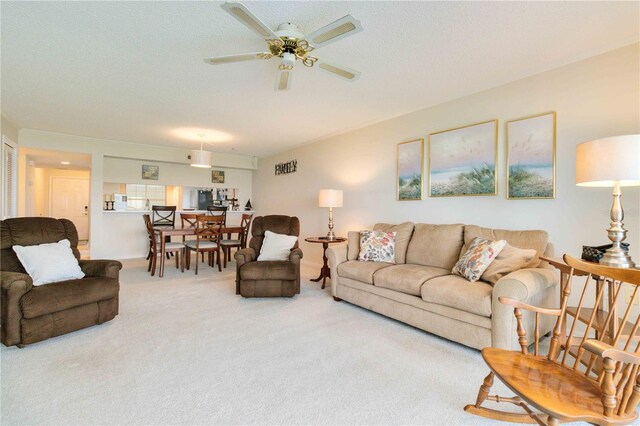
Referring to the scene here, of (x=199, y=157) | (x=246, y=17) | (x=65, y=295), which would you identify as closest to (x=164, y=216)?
(x=199, y=157)

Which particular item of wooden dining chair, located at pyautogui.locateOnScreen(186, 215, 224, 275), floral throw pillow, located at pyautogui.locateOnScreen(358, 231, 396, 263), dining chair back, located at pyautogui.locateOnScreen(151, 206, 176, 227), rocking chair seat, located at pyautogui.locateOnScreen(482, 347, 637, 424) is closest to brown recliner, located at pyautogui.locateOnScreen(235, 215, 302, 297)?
floral throw pillow, located at pyautogui.locateOnScreen(358, 231, 396, 263)

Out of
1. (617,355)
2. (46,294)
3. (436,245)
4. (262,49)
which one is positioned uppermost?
(262,49)

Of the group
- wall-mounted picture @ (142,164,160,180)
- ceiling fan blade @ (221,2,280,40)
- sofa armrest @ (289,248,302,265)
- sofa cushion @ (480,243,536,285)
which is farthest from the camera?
wall-mounted picture @ (142,164,160,180)

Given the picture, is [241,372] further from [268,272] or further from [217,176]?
[217,176]

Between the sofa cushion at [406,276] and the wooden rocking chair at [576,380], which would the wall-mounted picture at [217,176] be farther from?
the wooden rocking chair at [576,380]

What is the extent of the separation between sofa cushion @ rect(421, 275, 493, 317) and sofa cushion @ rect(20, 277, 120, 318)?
2.81m

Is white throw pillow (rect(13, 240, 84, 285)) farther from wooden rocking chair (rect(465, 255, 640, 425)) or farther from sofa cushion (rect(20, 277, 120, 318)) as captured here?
wooden rocking chair (rect(465, 255, 640, 425))

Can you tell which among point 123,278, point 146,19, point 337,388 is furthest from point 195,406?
point 123,278

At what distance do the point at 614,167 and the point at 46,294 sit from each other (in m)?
3.94

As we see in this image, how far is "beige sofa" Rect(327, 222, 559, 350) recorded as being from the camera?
7.07 ft

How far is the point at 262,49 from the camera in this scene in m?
2.44

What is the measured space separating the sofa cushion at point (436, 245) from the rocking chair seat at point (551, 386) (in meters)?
1.60

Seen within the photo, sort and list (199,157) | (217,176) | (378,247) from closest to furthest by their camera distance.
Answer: (378,247) < (199,157) < (217,176)

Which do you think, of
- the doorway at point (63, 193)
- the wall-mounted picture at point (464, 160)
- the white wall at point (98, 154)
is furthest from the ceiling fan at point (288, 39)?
the doorway at point (63, 193)
